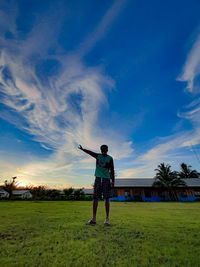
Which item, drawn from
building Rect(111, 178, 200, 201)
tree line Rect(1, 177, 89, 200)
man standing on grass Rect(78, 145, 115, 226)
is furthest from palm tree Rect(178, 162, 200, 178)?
man standing on grass Rect(78, 145, 115, 226)

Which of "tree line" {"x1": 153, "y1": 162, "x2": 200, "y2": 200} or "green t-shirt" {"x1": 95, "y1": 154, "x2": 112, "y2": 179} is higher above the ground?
"tree line" {"x1": 153, "y1": 162, "x2": 200, "y2": 200}

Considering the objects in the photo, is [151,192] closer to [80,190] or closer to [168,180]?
[168,180]

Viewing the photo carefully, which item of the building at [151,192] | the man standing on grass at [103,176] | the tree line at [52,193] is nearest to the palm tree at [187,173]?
the building at [151,192]

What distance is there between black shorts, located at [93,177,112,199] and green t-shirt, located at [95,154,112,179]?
0.34 feet

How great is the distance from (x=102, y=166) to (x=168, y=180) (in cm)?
3043

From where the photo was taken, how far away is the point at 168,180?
28.6 m

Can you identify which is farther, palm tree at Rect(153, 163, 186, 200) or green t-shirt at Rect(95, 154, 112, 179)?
palm tree at Rect(153, 163, 186, 200)

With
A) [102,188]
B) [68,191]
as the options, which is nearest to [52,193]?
[68,191]

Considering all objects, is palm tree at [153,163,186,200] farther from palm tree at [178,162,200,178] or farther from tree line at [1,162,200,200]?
palm tree at [178,162,200,178]

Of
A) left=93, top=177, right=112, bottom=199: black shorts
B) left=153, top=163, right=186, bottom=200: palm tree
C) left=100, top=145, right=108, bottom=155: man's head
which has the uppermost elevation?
left=153, top=163, right=186, bottom=200: palm tree

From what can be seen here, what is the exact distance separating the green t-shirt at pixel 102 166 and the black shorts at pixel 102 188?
4.0 inches

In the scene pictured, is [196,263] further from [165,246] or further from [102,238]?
[102,238]

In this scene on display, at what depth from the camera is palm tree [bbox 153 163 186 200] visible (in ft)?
92.9

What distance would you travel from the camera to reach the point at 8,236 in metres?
1.92
